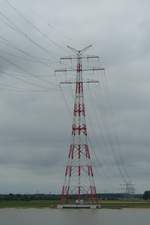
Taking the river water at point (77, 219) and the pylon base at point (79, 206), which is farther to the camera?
the pylon base at point (79, 206)

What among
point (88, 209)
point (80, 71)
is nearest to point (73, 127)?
point (80, 71)

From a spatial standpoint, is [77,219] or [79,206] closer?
[77,219]

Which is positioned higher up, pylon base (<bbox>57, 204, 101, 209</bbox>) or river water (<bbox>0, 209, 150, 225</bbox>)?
pylon base (<bbox>57, 204, 101, 209</bbox>)

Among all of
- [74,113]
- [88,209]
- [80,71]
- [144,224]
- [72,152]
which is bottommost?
[144,224]

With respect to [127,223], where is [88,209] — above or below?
above

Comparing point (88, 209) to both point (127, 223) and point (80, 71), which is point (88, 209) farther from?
point (127, 223)

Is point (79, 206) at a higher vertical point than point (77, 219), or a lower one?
higher

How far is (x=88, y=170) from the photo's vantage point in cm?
7756

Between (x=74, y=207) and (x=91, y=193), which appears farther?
(x=74, y=207)

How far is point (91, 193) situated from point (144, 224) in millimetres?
27002

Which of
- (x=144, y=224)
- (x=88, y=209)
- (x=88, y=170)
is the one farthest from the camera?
(x=88, y=209)

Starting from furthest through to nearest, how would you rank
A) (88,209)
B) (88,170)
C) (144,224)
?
(88,209), (88,170), (144,224)

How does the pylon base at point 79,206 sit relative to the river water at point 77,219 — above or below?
above

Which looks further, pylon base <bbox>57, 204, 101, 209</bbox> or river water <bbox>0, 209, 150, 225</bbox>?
pylon base <bbox>57, 204, 101, 209</bbox>
